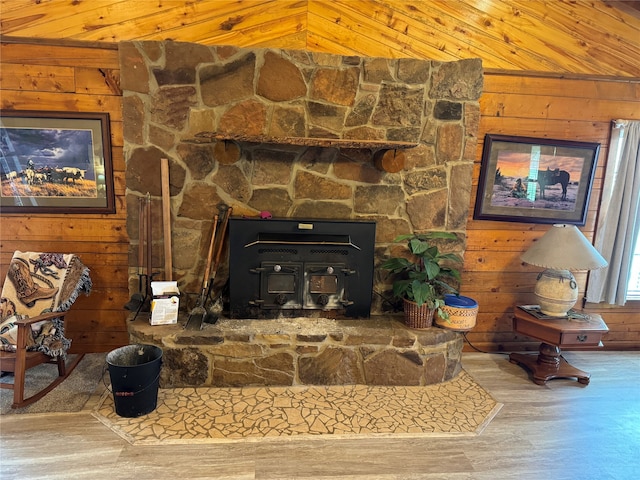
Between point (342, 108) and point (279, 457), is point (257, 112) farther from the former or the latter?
point (279, 457)

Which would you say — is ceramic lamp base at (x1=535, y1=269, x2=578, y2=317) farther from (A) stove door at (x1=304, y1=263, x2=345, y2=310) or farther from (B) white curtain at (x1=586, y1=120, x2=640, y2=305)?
(A) stove door at (x1=304, y1=263, x2=345, y2=310)

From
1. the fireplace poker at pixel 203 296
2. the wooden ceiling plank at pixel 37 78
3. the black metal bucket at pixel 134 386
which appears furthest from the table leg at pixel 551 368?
the wooden ceiling plank at pixel 37 78

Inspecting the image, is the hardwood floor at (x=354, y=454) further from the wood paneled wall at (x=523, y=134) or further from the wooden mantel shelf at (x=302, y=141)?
the wooden mantel shelf at (x=302, y=141)

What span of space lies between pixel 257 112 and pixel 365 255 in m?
1.27

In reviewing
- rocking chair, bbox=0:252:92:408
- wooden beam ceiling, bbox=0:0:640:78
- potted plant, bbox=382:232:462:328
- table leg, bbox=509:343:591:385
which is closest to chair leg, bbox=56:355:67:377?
rocking chair, bbox=0:252:92:408

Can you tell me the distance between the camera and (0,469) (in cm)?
184

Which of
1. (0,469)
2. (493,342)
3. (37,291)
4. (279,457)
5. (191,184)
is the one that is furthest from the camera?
(493,342)

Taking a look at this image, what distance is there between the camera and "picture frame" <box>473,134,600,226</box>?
310cm

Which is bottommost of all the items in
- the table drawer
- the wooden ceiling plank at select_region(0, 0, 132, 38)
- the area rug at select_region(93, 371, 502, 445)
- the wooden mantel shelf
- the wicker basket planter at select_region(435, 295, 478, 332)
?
the area rug at select_region(93, 371, 502, 445)

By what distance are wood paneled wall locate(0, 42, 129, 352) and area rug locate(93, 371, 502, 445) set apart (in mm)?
742

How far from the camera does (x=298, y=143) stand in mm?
2596

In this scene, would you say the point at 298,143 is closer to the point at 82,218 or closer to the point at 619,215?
the point at 82,218

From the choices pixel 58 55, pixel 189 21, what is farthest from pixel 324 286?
pixel 58 55

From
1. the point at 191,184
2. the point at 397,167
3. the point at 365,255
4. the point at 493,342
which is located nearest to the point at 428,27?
the point at 397,167
